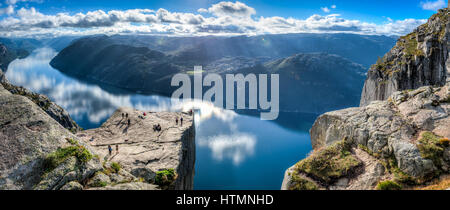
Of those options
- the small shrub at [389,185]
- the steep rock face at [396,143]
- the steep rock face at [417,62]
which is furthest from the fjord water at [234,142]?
the small shrub at [389,185]

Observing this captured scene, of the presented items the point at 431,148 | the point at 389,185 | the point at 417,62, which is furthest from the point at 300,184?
the point at 417,62

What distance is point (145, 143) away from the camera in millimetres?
34812

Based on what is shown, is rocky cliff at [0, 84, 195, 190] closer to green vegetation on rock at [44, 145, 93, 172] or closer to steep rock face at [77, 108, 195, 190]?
green vegetation on rock at [44, 145, 93, 172]

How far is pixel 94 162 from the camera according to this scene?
61.3 feet

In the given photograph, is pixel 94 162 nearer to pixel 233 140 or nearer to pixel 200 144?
pixel 200 144

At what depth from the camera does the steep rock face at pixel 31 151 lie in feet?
50.2

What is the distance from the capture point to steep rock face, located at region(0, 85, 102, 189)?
15289 mm

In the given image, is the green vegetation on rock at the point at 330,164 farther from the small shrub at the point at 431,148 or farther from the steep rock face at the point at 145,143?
the steep rock face at the point at 145,143

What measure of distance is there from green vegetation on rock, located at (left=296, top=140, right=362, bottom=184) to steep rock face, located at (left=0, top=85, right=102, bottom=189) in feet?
55.2

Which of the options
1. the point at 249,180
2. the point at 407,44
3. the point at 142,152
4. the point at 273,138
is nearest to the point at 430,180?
the point at 142,152

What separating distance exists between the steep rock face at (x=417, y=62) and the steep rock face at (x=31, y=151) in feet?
142

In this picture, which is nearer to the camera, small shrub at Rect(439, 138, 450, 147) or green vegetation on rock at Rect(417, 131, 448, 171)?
green vegetation on rock at Rect(417, 131, 448, 171)

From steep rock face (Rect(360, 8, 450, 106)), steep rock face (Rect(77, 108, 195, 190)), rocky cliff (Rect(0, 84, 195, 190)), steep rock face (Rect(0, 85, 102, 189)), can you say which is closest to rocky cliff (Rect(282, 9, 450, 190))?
rocky cliff (Rect(0, 84, 195, 190))

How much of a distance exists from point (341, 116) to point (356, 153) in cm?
633
